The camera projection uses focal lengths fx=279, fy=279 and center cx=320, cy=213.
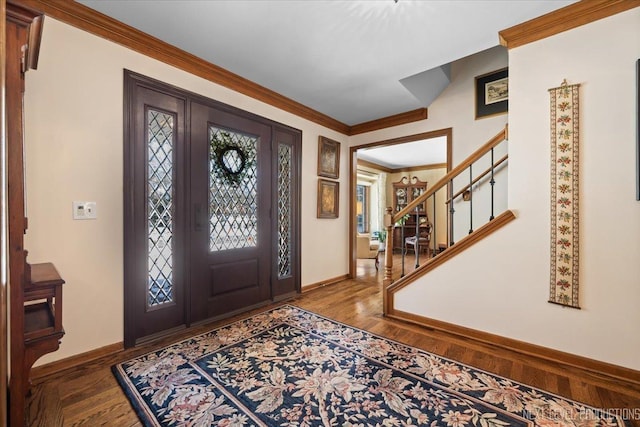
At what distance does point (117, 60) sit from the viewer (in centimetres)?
213

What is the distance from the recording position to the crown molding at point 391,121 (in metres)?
3.68

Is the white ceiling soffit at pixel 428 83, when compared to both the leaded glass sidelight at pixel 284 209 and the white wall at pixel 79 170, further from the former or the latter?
the white wall at pixel 79 170

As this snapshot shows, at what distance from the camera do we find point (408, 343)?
230 centimetres

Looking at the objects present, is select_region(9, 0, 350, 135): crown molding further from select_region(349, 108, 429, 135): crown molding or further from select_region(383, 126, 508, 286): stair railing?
select_region(383, 126, 508, 286): stair railing

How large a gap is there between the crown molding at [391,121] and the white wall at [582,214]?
4.78 feet

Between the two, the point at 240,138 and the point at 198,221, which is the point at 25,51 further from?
the point at 240,138

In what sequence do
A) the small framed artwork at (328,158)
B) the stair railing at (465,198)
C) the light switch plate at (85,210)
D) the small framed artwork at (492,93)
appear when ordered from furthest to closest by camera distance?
the small framed artwork at (328,158), the small framed artwork at (492,93), the stair railing at (465,198), the light switch plate at (85,210)

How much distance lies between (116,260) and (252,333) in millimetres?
1229

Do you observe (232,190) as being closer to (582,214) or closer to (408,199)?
(582,214)

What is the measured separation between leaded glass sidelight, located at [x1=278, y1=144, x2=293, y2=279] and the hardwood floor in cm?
101

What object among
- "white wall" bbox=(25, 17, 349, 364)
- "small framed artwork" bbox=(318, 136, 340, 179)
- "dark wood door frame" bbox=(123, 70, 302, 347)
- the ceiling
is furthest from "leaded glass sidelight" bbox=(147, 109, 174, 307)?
"small framed artwork" bbox=(318, 136, 340, 179)

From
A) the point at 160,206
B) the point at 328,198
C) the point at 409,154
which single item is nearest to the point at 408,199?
the point at 409,154

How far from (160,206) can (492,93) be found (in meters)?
3.65

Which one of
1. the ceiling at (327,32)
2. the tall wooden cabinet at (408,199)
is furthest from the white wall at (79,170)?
the tall wooden cabinet at (408,199)
